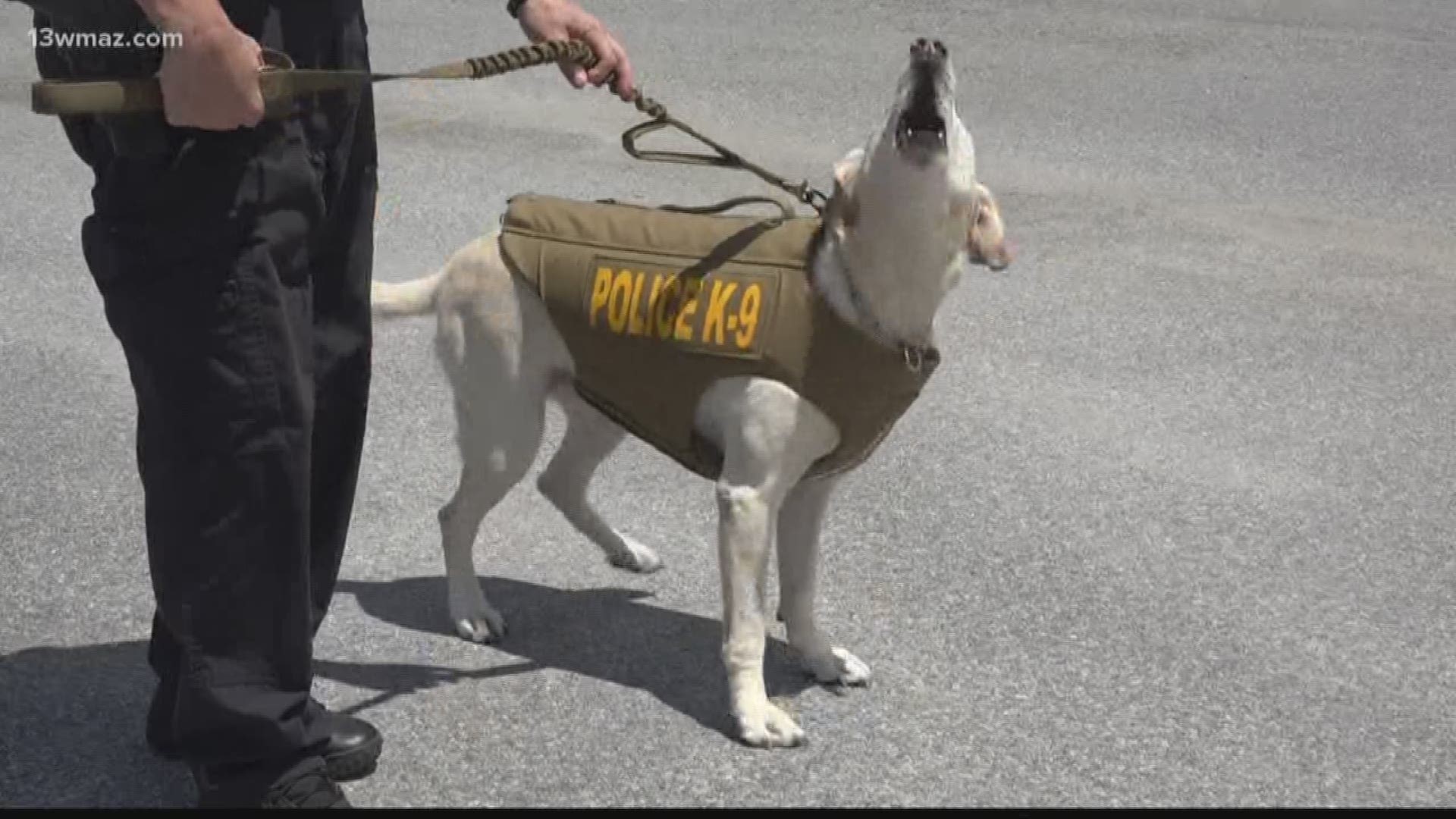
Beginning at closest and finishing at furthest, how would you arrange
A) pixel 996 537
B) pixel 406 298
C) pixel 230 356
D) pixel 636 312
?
1. pixel 230 356
2. pixel 636 312
3. pixel 406 298
4. pixel 996 537

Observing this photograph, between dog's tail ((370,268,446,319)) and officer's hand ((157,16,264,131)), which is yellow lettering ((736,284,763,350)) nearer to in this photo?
dog's tail ((370,268,446,319))

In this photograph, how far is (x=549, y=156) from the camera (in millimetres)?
7961

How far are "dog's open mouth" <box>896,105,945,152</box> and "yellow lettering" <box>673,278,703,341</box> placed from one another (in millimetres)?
513

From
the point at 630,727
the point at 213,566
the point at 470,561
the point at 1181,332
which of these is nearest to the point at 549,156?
the point at 1181,332

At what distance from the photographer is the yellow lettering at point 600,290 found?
3.46m

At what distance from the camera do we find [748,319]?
336 cm

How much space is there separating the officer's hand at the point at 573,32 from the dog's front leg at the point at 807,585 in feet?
3.13

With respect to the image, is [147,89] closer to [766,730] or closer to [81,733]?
[81,733]

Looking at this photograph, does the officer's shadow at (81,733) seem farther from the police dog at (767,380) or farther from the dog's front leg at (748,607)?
the dog's front leg at (748,607)

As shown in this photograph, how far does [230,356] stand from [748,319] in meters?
1.06

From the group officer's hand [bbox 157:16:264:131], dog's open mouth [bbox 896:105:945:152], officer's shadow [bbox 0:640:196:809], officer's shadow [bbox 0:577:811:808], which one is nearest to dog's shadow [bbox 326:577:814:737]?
officer's shadow [bbox 0:577:811:808]

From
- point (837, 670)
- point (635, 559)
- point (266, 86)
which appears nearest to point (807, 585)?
point (837, 670)

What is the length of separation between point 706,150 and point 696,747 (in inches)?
193

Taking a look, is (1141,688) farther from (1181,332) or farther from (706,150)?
(706,150)
